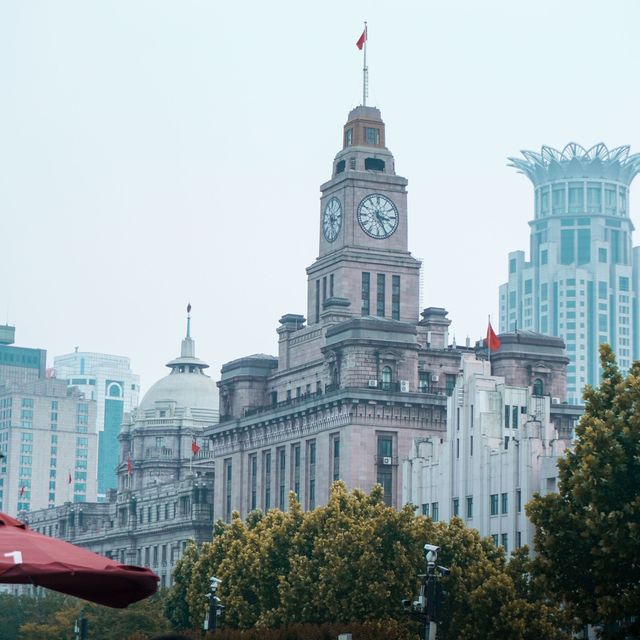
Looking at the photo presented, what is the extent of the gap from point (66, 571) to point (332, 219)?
14253 cm

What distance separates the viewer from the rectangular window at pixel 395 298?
525 feet

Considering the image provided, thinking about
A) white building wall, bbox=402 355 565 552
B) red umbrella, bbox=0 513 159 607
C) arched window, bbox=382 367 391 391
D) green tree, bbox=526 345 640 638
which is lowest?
red umbrella, bbox=0 513 159 607

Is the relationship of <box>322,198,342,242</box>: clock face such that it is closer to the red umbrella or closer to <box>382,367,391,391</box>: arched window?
<box>382,367,391,391</box>: arched window

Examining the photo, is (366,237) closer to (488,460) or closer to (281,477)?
(281,477)

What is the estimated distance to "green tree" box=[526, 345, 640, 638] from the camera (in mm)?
58156

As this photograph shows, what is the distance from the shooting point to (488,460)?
4515 inches

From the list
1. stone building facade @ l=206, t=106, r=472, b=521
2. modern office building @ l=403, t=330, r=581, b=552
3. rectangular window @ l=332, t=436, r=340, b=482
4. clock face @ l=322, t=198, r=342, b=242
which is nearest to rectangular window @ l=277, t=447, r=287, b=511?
stone building facade @ l=206, t=106, r=472, b=521

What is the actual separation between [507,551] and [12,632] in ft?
218

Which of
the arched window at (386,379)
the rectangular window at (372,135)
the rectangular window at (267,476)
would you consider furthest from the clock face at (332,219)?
the rectangular window at (267,476)

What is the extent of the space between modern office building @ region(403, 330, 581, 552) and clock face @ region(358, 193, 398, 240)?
31683 millimetres

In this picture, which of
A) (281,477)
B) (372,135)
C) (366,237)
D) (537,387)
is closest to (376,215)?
(366,237)

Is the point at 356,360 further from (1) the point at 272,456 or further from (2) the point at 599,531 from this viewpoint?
(2) the point at 599,531

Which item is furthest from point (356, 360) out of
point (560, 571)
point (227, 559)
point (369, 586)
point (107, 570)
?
point (107, 570)

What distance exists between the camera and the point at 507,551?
110375 mm
